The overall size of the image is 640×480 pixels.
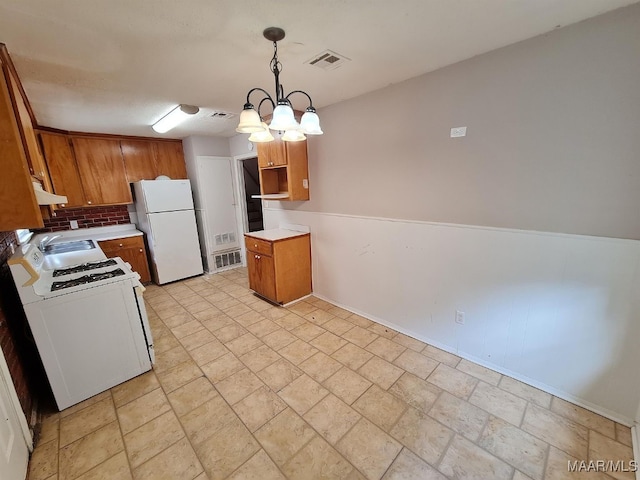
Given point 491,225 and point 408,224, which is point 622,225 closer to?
point 491,225

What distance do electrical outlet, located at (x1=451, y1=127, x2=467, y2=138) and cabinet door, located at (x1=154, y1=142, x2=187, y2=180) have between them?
13.7ft

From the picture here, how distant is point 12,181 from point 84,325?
1.09 metres

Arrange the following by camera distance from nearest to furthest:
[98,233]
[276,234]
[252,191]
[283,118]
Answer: [283,118] → [276,234] → [98,233] → [252,191]

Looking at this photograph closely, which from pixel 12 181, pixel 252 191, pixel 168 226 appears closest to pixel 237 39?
pixel 12 181

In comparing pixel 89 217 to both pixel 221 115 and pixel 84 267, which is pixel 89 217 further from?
pixel 221 115

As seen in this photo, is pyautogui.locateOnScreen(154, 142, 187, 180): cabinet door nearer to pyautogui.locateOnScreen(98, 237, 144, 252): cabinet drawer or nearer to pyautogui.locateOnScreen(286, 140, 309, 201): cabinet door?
pyautogui.locateOnScreen(98, 237, 144, 252): cabinet drawer

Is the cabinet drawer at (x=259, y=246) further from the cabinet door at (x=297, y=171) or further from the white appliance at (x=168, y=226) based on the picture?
the white appliance at (x=168, y=226)

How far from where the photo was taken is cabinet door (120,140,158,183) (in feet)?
13.1

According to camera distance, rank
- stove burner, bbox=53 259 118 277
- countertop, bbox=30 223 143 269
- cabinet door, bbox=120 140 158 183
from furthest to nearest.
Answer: cabinet door, bbox=120 140 158 183, countertop, bbox=30 223 143 269, stove burner, bbox=53 259 118 277

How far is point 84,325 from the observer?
1.91 metres

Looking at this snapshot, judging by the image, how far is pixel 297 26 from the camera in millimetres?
1403

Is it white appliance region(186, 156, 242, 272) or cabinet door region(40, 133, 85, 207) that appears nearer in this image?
cabinet door region(40, 133, 85, 207)

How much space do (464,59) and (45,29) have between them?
247 centimetres

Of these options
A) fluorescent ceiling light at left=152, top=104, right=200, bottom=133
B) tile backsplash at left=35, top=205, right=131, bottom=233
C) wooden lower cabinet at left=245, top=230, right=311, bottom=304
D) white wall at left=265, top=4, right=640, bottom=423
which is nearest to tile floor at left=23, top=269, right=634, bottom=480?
white wall at left=265, top=4, right=640, bottom=423
